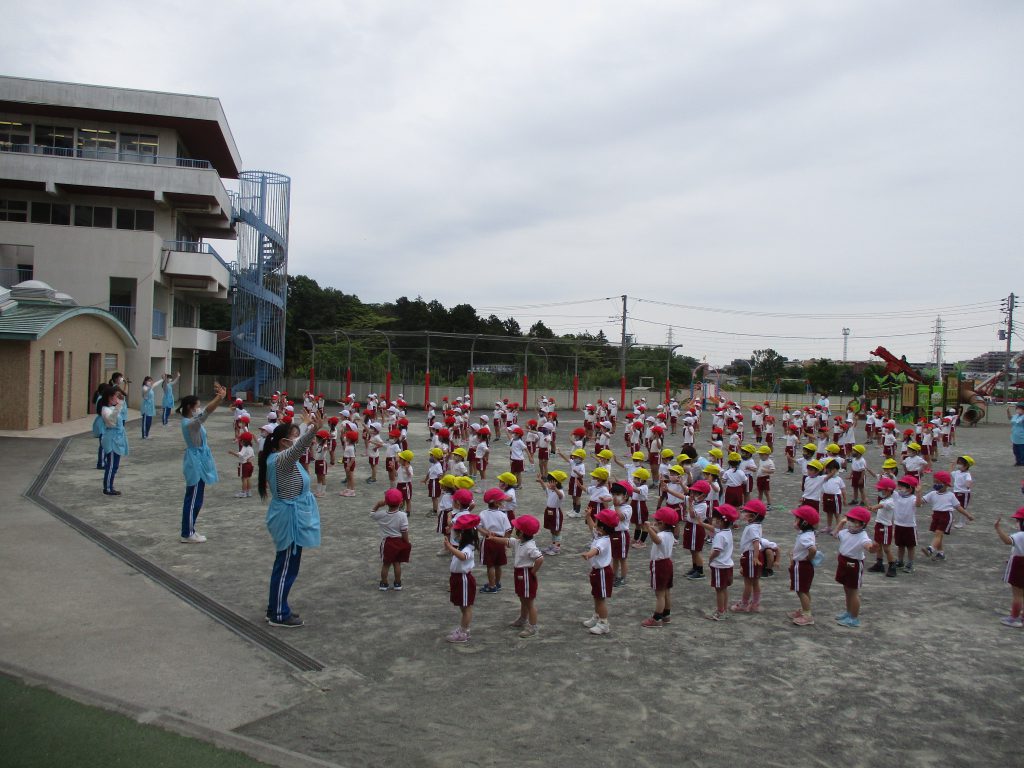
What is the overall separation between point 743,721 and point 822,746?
544 millimetres

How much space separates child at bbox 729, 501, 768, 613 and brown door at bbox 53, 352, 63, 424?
66.7 ft

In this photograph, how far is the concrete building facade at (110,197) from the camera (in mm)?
27844

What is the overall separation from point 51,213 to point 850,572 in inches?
1319

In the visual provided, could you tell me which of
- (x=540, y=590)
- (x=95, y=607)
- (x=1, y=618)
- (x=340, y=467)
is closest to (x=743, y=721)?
(x=540, y=590)

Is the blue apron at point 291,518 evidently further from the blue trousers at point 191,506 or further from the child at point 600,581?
the blue trousers at point 191,506

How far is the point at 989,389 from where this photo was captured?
38562 mm

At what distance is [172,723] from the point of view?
469 cm

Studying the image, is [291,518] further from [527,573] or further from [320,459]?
[320,459]

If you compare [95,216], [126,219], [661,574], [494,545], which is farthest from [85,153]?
[661,574]

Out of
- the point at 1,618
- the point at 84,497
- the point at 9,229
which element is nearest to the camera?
the point at 1,618

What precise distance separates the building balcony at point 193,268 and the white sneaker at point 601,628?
92.2 ft

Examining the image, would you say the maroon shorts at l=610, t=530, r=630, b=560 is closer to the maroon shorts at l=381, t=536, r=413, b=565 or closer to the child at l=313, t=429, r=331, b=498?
the maroon shorts at l=381, t=536, r=413, b=565

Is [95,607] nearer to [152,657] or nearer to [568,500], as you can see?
[152,657]

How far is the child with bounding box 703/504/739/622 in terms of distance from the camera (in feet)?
24.4
